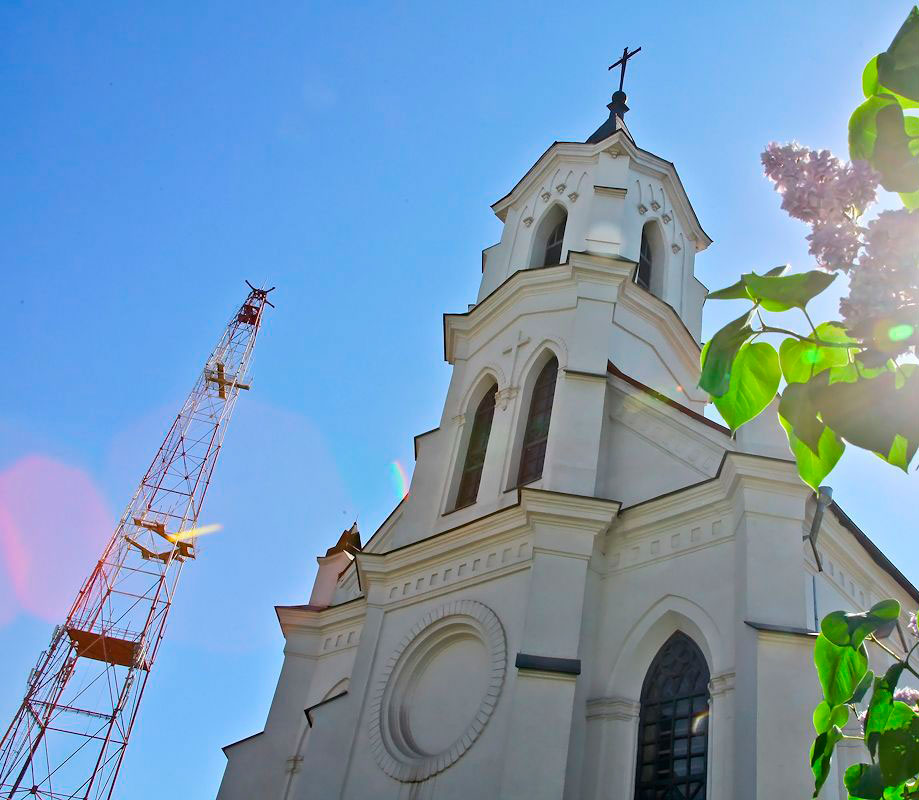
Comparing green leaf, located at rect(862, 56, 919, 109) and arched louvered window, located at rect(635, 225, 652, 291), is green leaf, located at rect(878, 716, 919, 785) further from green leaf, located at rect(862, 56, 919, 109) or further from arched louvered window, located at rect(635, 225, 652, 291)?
arched louvered window, located at rect(635, 225, 652, 291)

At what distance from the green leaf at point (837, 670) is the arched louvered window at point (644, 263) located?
15.8 m

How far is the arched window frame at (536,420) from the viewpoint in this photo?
48.8ft

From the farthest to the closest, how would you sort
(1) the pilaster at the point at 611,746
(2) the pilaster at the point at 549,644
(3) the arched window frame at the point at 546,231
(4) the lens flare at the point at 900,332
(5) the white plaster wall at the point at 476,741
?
(3) the arched window frame at the point at 546,231, (5) the white plaster wall at the point at 476,741, (1) the pilaster at the point at 611,746, (2) the pilaster at the point at 549,644, (4) the lens flare at the point at 900,332

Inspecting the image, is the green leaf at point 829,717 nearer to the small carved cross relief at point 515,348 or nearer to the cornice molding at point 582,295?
the small carved cross relief at point 515,348

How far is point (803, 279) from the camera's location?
2271 millimetres

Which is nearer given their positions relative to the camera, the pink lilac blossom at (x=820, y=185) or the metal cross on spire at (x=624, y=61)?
the pink lilac blossom at (x=820, y=185)

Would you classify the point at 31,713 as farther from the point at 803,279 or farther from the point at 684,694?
the point at 803,279

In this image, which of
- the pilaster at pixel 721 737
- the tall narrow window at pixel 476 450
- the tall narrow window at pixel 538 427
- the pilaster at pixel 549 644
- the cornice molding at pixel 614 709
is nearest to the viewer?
the pilaster at pixel 721 737

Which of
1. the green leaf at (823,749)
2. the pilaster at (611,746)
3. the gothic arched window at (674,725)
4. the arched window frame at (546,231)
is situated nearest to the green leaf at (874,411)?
the green leaf at (823,749)

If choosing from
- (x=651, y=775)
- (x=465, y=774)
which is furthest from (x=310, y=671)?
(x=651, y=775)

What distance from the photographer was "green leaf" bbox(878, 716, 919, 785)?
2.50 metres

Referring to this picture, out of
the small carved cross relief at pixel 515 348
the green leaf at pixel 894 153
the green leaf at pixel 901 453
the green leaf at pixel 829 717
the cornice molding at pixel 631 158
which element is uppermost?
the cornice molding at pixel 631 158

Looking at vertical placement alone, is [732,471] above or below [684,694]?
above

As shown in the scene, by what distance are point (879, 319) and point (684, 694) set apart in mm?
10102
